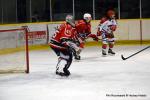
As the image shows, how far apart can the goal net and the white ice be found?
31cm

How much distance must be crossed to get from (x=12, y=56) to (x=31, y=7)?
5.91 m

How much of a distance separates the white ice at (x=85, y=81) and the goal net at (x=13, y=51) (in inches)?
12.2

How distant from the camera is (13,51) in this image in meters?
11.2

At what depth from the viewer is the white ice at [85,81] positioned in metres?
6.88

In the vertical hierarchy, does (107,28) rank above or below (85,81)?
above

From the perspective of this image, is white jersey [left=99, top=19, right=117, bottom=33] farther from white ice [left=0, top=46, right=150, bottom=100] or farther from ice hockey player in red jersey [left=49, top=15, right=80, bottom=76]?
ice hockey player in red jersey [left=49, top=15, right=80, bottom=76]

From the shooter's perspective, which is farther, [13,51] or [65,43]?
[13,51]

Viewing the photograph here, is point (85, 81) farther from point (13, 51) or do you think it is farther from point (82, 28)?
point (13, 51)

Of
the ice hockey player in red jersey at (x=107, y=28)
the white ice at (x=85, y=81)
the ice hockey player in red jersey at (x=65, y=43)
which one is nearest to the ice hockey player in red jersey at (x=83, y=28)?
the white ice at (x=85, y=81)

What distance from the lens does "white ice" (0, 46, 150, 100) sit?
688 cm

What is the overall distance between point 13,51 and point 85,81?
3.51m

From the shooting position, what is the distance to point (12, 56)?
11.0 meters

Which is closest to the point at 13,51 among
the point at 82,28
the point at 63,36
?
the point at 82,28

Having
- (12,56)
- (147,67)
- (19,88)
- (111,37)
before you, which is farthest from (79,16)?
(19,88)
